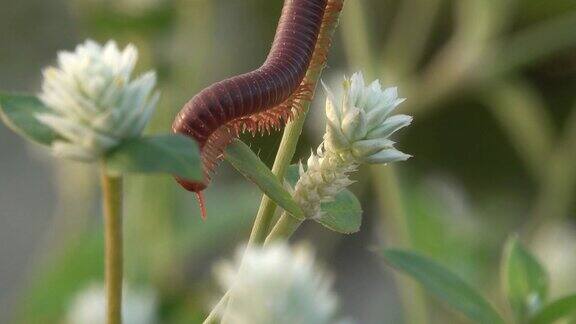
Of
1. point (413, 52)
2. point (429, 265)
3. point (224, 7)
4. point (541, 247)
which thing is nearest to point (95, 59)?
point (429, 265)

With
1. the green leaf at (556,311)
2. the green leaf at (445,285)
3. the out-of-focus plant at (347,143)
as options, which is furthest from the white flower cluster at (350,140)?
the green leaf at (556,311)

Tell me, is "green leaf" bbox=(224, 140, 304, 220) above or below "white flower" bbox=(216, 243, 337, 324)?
below

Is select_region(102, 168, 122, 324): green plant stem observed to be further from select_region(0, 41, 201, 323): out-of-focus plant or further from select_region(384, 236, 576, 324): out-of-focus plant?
select_region(384, 236, 576, 324): out-of-focus plant

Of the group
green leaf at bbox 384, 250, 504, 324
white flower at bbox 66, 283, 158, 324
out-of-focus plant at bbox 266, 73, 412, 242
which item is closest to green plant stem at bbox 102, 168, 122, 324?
out-of-focus plant at bbox 266, 73, 412, 242

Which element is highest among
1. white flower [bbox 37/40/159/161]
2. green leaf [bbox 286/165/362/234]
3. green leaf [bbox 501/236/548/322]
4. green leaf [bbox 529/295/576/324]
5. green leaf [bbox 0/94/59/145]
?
white flower [bbox 37/40/159/161]

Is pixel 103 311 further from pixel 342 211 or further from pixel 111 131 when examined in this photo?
pixel 111 131

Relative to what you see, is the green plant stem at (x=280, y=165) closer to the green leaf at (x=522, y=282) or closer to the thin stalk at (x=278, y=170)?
the thin stalk at (x=278, y=170)
